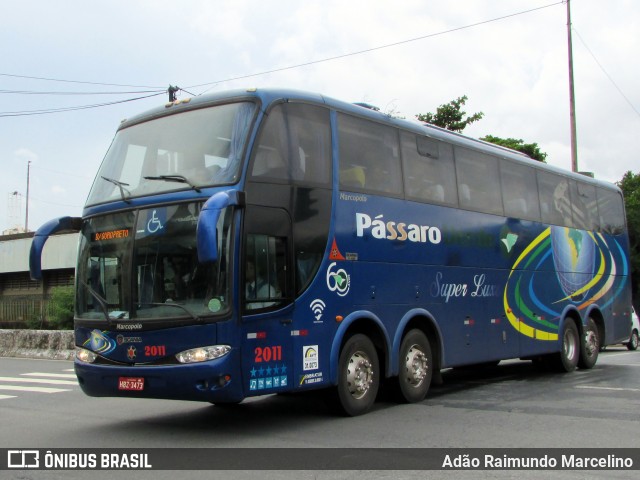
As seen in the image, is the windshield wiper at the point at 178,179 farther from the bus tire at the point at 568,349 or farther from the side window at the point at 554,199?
the bus tire at the point at 568,349

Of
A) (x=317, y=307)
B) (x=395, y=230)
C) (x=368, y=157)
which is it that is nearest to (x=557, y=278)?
(x=395, y=230)

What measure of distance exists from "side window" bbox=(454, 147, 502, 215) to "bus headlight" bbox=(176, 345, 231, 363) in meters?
5.73

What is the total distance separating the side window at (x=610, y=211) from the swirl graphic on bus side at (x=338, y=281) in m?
9.91

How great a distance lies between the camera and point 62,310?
2589 centimetres

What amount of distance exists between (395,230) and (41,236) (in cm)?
478

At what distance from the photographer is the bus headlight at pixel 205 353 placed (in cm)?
770

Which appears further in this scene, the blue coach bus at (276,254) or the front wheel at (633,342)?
the front wheel at (633,342)

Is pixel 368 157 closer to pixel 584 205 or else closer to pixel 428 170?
pixel 428 170

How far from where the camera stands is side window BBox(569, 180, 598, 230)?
1599 centimetres

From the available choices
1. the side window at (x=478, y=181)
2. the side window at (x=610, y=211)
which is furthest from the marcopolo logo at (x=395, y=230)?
the side window at (x=610, y=211)

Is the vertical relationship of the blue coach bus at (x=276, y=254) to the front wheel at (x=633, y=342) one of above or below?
above

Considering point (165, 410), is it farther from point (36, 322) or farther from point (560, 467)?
point (36, 322)

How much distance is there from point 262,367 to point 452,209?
4.99m

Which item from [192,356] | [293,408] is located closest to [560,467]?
[192,356]
